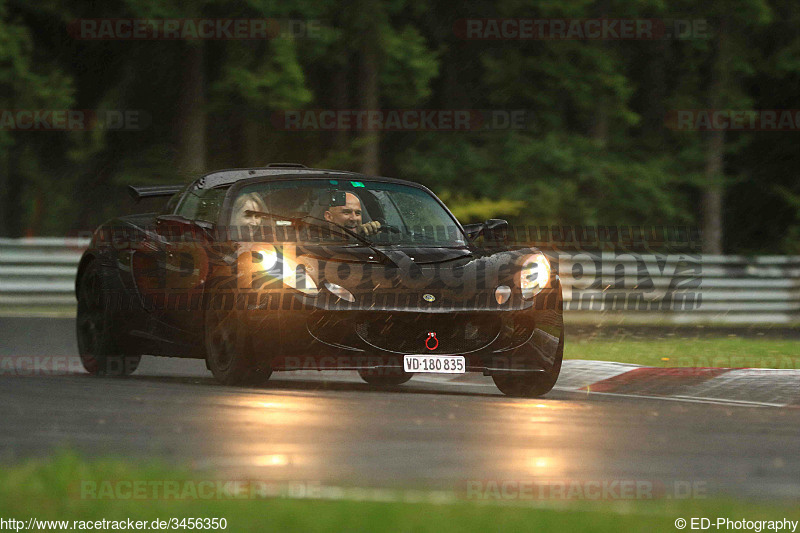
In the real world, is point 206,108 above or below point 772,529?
above

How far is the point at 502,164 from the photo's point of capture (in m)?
27.6

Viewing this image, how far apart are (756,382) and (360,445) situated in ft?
16.0

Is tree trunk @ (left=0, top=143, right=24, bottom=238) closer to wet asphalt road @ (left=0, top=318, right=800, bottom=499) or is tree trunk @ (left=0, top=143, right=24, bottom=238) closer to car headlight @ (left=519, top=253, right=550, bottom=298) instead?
wet asphalt road @ (left=0, top=318, right=800, bottom=499)

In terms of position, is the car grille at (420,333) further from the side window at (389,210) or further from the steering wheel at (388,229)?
the side window at (389,210)

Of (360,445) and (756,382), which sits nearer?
(360,445)

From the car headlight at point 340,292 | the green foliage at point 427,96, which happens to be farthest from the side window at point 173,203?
the green foliage at point 427,96

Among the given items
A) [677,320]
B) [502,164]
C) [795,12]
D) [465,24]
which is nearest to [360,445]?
[677,320]

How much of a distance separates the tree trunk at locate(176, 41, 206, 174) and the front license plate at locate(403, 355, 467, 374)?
15183 millimetres

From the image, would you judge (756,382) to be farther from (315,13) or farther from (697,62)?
(697,62)

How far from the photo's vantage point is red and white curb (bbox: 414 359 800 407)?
11414 mm

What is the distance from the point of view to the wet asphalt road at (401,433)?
718 centimetres

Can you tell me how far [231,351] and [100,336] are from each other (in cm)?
209
